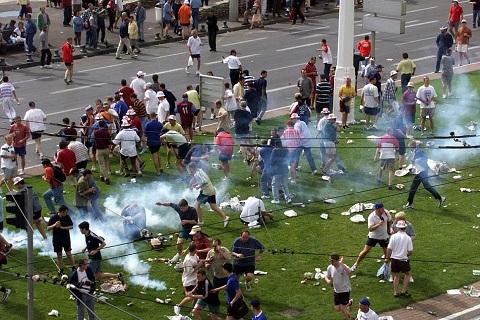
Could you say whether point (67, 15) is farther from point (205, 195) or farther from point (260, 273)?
point (260, 273)

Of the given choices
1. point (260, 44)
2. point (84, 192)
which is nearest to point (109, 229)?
point (84, 192)

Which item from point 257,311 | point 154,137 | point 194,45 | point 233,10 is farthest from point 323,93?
point 233,10

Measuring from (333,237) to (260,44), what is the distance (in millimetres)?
18559

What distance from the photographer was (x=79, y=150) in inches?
1076

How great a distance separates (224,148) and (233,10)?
18.7 m

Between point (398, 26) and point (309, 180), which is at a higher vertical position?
point (398, 26)

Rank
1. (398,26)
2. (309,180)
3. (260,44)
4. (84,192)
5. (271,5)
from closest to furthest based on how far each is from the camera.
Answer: (84,192), (309,180), (398,26), (260,44), (271,5)

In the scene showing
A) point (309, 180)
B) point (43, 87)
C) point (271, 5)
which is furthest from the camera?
point (271, 5)

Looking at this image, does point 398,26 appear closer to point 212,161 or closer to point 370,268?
point 212,161

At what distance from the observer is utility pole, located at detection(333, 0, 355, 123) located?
32.1 m

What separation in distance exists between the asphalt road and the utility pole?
2.71m

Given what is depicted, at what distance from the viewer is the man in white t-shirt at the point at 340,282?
21219 mm

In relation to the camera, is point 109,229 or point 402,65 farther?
point 402,65

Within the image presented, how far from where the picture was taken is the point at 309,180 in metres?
28.4
